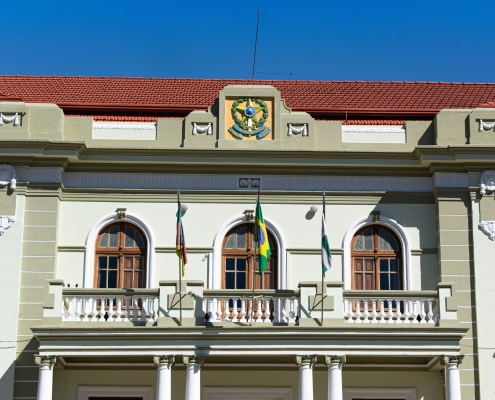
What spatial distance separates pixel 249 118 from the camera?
25391 mm

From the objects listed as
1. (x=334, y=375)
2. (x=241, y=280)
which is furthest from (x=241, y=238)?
(x=334, y=375)

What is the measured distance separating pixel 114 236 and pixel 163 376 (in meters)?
3.94

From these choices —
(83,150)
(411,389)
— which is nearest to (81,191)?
(83,150)

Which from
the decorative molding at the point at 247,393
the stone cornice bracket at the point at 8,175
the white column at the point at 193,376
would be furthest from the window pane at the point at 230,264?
the stone cornice bracket at the point at 8,175

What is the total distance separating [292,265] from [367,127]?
357 cm

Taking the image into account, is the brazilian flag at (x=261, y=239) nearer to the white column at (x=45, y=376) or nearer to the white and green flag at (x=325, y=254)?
the white and green flag at (x=325, y=254)

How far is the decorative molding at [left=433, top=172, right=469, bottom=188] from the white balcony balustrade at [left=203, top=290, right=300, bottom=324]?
4.47 m

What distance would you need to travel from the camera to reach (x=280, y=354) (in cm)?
2223

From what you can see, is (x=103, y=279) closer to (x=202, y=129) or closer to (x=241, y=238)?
(x=241, y=238)

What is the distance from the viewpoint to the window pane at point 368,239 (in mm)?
24891

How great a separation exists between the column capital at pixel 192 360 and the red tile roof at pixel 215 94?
689 centimetres

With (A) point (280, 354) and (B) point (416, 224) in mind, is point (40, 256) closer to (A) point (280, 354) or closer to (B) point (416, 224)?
(A) point (280, 354)

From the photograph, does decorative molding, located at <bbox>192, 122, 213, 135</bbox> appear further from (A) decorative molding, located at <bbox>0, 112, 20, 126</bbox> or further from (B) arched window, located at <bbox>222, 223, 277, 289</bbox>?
(A) decorative molding, located at <bbox>0, 112, 20, 126</bbox>

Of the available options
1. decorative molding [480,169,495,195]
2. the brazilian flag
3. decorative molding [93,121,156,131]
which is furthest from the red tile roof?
the brazilian flag
